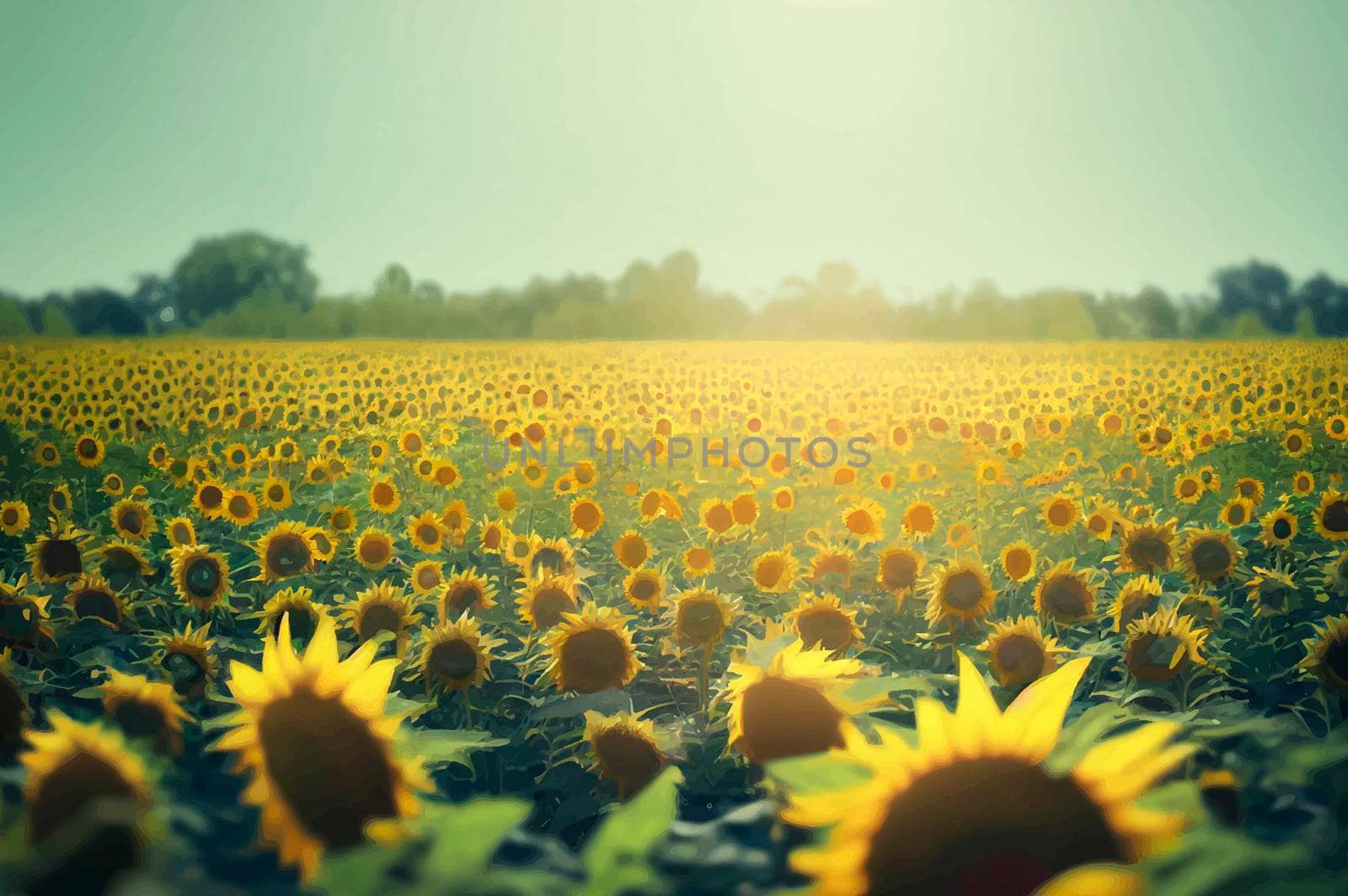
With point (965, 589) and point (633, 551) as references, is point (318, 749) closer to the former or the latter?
point (965, 589)

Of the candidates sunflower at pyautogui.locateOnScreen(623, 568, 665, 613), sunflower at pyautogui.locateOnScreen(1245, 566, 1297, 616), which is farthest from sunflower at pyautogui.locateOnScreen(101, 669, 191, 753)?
sunflower at pyautogui.locateOnScreen(1245, 566, 1297, 616)

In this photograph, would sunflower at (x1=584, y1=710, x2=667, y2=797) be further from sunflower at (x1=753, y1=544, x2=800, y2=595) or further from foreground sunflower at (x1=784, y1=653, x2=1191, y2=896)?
sunflower at (x1=753, y1=544, x2=800, y2=595)

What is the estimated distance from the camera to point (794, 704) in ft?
4.27

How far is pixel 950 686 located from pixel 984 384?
15778 millimetres

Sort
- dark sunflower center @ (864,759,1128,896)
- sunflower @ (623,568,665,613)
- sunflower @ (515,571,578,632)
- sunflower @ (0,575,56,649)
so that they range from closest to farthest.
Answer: dark sunflower center @ (864,759,1128,896), sunflower @ (0,575,56,649), sunflower @ (515,571,578,632), sunflower @ (623,568,665,613)

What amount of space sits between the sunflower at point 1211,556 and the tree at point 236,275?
133 feet

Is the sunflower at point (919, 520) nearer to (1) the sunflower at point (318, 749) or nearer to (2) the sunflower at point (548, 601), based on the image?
(2) the sunflower at point (548, 601)

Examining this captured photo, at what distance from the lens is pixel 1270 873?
52cm

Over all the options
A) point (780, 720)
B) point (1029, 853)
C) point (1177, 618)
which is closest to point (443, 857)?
point (1029, 853)

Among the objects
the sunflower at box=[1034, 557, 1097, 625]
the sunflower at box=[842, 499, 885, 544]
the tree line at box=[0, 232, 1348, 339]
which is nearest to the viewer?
the sunflower at box=[1034, 557, 1097, 625]

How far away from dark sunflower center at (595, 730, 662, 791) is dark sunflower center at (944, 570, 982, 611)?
74.8 inches

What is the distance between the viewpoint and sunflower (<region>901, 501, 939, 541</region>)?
5.21m

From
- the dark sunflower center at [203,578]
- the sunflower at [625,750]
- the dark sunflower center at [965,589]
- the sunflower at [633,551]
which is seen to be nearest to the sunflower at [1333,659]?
the dark sunflower center at [965,589]

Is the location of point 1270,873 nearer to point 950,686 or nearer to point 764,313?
point 950,686
